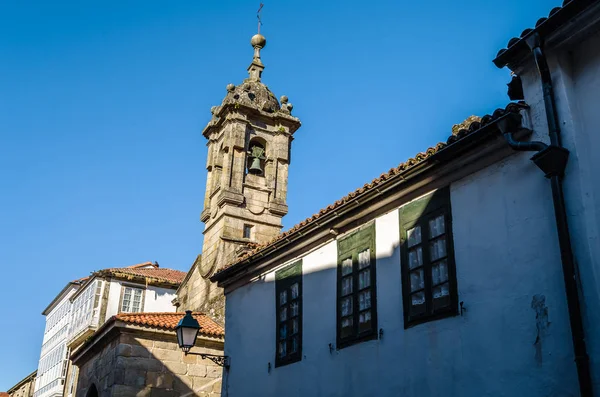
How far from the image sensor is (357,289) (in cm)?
965

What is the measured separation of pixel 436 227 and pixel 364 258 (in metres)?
1.56

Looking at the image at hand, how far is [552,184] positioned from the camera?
6.89m

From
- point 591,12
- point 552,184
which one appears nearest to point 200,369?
point 552,184

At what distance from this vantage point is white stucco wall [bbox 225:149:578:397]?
6.74 meters

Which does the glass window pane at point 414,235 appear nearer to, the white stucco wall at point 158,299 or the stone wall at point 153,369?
the stone wall at point 153,369

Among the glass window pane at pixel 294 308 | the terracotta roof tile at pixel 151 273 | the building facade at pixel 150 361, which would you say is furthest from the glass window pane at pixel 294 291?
the terracotta roof tile at pixel 151 273

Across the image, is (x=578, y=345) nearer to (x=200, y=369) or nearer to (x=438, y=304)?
(x=438, y=304)

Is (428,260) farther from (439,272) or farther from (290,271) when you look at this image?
(290,271)

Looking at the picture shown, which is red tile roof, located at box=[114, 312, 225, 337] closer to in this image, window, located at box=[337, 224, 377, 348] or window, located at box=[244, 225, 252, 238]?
window, located at box=[244, 225, 252, 238]

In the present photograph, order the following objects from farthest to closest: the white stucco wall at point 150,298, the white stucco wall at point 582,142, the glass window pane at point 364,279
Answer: the white stucco wall at point 150,298 < the glass window pane at point 364,279 < the white stucco wall at point 582,142

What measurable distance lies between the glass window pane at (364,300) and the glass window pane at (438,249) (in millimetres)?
1377

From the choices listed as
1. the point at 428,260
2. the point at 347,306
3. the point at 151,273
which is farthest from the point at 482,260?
the point at 151,273

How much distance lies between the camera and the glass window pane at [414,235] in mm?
8641

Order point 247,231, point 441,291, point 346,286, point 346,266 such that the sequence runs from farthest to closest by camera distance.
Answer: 1. point 247,231
2. point 346,266
3. point 346,286
4. point 441,291
